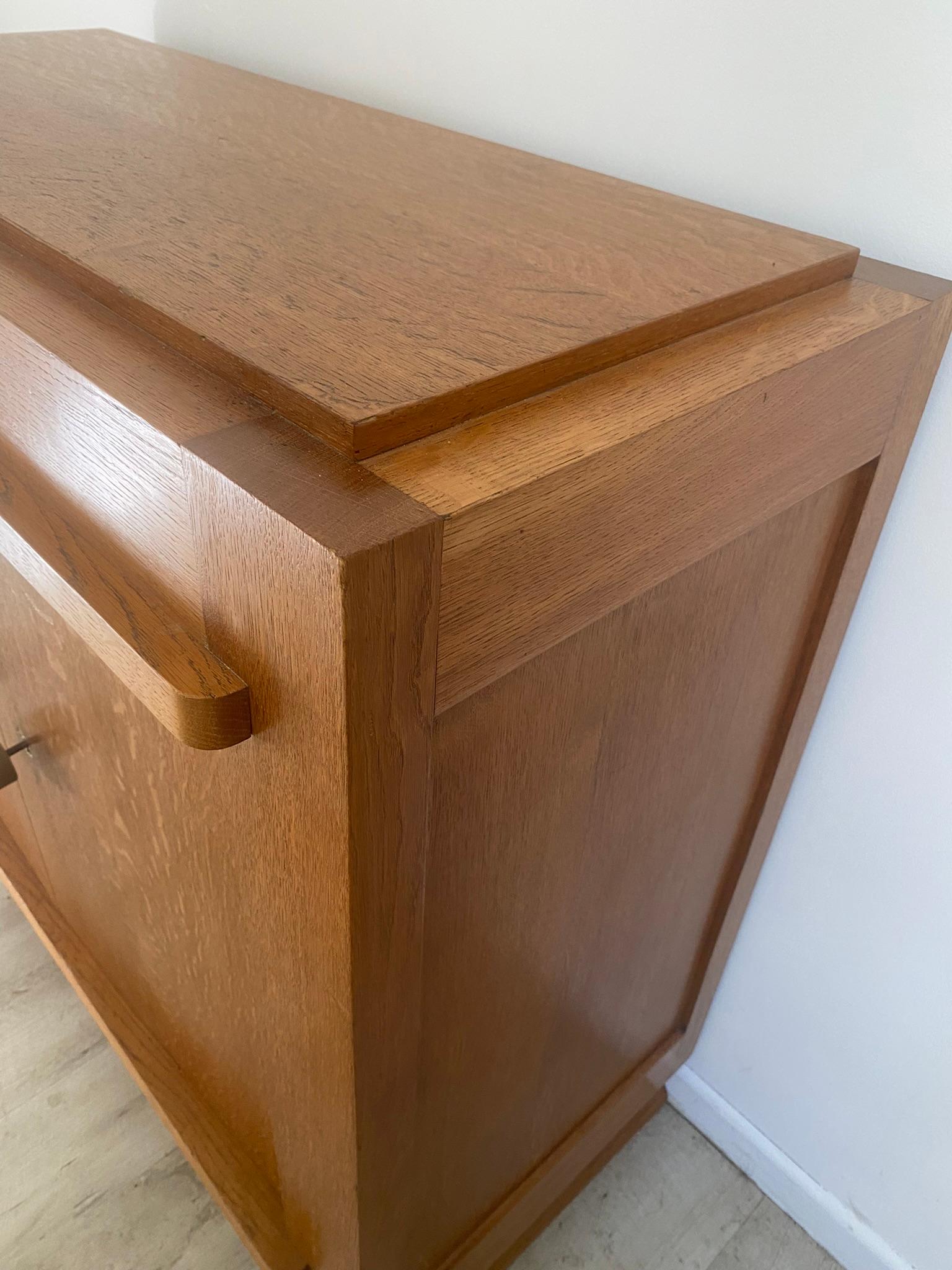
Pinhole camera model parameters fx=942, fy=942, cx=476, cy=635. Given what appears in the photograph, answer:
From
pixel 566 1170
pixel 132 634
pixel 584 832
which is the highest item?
pixel 132 634

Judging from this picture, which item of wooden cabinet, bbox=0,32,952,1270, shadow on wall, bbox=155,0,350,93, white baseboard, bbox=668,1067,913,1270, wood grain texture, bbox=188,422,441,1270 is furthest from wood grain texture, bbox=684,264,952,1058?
shadow on wall, bbox=155,0,350,93

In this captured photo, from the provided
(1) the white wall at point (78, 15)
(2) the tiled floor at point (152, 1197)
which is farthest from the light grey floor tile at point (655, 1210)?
(1) the white wall at point (78, 15)

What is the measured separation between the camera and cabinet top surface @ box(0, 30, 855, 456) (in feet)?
1.23

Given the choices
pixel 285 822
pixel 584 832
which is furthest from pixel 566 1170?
pixel 285 822

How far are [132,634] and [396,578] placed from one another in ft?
0.48

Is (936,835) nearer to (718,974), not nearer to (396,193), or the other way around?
(718,974)

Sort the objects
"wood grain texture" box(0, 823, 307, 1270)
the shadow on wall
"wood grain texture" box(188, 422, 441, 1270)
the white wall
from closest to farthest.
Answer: "wood grain texture" box(188, 422, 441, 1270)
"wood grain texture" box(0, 823, 307, 1270)
the shadow on wall
the white wall

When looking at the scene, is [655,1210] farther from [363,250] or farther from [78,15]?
[78,15]

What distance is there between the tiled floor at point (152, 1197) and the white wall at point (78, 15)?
3.68 feet

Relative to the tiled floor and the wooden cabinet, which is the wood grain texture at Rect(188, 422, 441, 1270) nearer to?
the wooden cabinet

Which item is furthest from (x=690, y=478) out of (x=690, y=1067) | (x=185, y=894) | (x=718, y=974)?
(x=690, y=1067)

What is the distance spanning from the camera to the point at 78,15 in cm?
113

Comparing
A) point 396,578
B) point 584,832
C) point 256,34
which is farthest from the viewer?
point 256,34

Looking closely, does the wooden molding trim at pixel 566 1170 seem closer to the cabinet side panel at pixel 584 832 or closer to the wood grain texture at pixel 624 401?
the cabinet side panel at pixel 584 832
